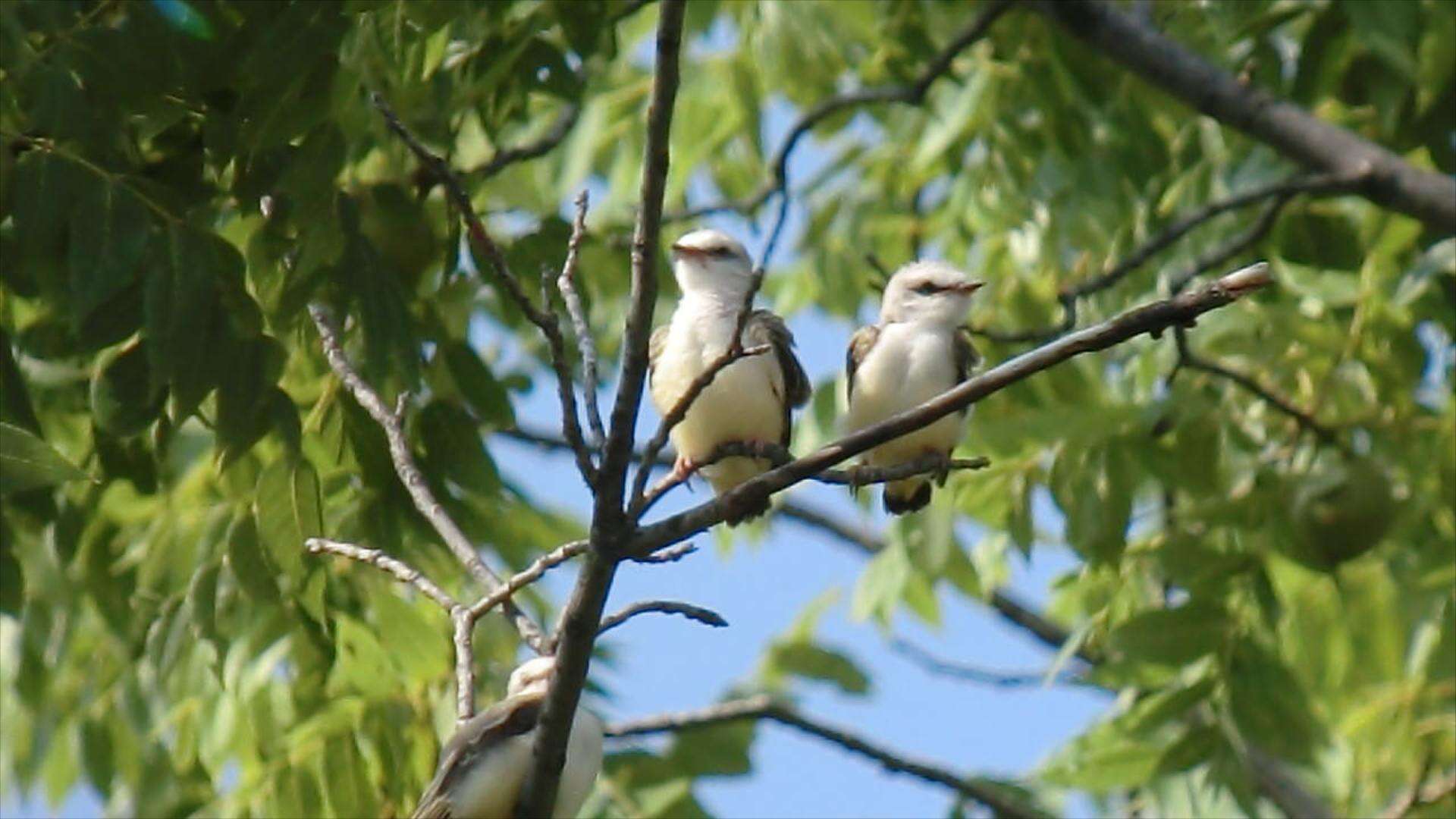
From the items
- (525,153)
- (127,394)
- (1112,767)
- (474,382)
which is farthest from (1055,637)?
(127,394)

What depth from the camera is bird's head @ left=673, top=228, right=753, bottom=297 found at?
5375 mm

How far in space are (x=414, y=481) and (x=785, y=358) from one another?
1240 millimetres

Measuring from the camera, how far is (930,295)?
571 cm

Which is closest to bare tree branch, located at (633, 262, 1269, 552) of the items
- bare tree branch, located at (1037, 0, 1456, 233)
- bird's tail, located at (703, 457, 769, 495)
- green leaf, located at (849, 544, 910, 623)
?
bird's tail, located at (703, 457, 769, 495)

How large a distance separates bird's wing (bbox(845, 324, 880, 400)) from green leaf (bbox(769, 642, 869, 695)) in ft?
6.73

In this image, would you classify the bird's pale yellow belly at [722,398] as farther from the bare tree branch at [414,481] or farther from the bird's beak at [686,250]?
the bare tree branch at [414,481]

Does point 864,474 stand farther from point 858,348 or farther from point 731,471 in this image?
point 858,348

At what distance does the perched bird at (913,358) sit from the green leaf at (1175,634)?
0.69 meters

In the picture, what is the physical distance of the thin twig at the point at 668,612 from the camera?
144 inches

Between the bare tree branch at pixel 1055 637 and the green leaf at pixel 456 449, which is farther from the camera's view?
the bare tree branch at pixel 1055 637

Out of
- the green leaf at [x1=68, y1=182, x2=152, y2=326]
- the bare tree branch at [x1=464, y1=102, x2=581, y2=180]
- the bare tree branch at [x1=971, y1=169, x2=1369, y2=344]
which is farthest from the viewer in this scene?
the bare tree branch at [x1=971, y1=169, x2=1369, y2=344]

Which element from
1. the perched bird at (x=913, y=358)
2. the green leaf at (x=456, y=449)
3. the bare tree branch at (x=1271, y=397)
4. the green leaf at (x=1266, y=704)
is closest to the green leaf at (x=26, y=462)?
the green leaf at (x=456, y=449)

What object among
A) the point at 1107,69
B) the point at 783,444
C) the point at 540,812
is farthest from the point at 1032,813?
the point at 540,812

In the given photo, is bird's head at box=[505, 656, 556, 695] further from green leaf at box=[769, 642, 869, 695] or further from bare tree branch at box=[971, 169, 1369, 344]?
green leaf at box=[769, 642, 869, 695]
